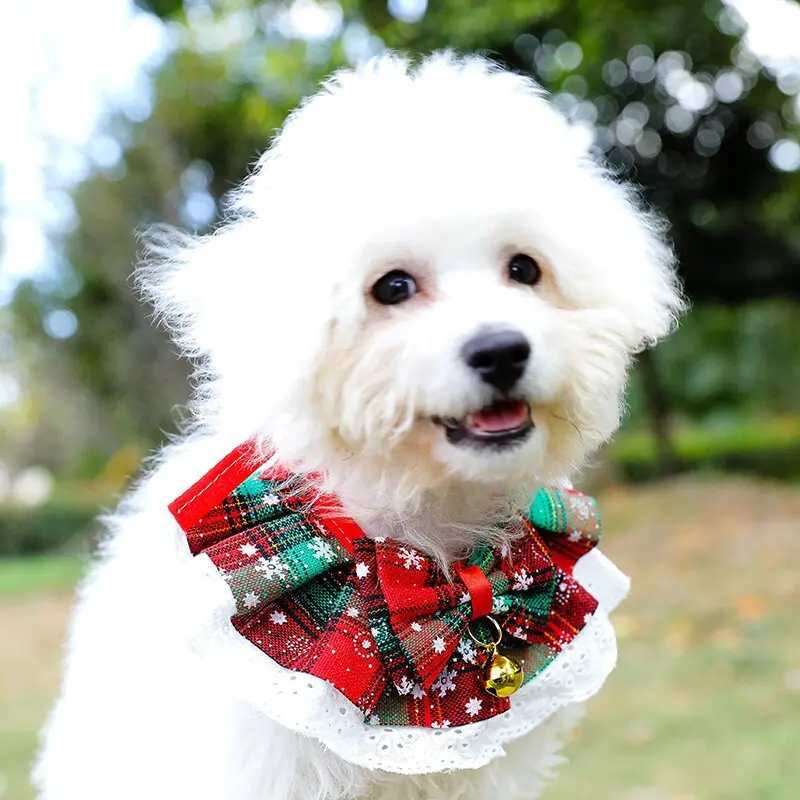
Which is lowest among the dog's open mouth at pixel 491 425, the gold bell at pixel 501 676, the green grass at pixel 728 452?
A: the green grass at pixel 728 452

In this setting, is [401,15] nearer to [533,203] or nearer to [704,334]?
[533,203]

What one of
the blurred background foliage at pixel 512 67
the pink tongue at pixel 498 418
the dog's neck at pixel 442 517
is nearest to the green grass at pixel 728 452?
the blurred background foliage at pixel 512 67

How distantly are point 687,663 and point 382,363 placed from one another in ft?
11.1

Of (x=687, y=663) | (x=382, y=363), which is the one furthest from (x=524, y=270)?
(x=687, y=663)

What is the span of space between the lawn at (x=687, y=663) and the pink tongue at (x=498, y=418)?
84.1 inches

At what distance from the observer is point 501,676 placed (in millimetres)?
1319

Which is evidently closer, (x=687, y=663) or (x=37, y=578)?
(x=687, y=663)

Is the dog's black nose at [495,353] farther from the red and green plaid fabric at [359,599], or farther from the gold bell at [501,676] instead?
the gold bell at [501,676]

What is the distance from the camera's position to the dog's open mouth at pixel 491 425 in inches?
46.2

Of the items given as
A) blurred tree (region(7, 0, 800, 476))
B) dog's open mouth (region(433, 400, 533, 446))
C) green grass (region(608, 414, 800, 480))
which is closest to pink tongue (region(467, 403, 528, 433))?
dog's open mouth (region(433, 400, 533, 446))

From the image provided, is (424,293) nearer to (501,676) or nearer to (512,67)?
(501,676)

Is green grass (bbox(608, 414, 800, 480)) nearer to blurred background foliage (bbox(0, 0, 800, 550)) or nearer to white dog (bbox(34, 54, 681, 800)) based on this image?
blurred background foliage (bbox(0, 0, 800, 550))

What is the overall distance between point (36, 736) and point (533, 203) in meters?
3.58

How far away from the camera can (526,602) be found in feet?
4.57
